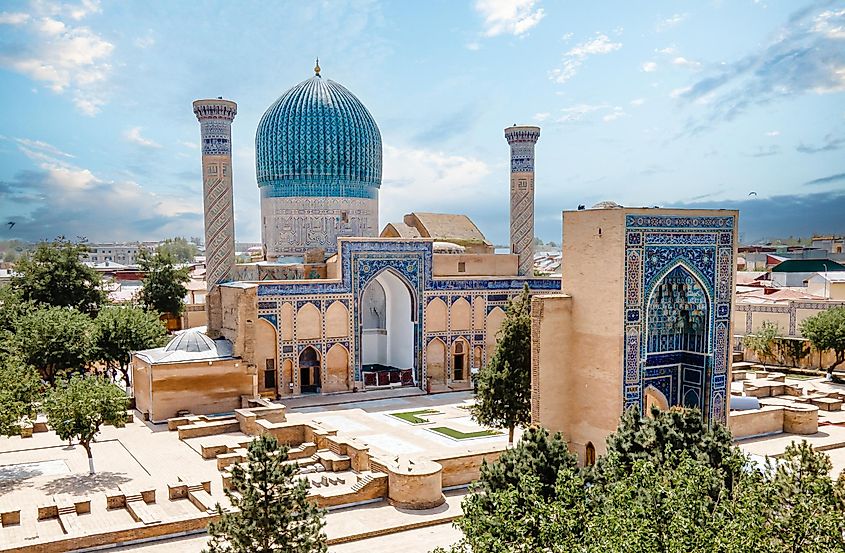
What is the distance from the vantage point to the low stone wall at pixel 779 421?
1505cm

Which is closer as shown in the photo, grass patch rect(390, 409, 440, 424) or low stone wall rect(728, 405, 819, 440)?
low stone wall rect(728, 405, 819, 440)

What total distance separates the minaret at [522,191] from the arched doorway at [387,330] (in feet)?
15.4

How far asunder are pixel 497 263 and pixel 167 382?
38.8 ft

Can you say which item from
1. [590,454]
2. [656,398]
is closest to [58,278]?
[590,454]

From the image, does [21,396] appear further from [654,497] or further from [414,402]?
[654,497]

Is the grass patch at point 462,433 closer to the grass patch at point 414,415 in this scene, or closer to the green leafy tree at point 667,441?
the grass patch at point 414,415

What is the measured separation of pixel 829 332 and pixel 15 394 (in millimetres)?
21933

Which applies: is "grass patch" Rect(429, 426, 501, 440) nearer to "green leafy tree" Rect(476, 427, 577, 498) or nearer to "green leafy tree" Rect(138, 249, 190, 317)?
"green leafy tree" Rect(476, 427, 577, 498)

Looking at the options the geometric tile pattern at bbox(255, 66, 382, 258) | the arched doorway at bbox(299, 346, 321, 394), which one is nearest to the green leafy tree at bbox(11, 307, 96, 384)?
the arched doorway at bbox(299, 346, 321, 394)

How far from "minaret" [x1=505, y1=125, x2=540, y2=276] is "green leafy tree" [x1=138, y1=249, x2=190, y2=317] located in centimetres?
1313

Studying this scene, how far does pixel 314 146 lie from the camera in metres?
24.0

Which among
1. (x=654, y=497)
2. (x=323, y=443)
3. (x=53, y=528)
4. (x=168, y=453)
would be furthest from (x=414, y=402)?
(x=654, y=497)

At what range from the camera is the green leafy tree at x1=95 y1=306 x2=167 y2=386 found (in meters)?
18.9

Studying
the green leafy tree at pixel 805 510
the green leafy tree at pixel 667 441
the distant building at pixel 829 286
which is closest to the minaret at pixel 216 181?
the green leafy tree at pixel 667 441
